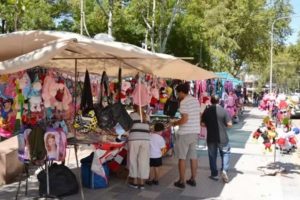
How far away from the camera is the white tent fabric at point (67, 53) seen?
5.79 metres

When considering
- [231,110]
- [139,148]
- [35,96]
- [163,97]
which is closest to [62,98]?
[35,96]

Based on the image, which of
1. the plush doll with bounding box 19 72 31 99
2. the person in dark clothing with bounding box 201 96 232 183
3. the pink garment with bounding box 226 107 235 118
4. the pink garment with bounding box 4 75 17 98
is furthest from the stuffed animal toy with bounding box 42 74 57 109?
the pink garment with bounding box 226 107 235 118

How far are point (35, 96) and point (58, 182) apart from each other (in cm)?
158

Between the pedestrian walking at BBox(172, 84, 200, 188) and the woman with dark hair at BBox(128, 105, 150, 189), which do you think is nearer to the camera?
the woman with dark hair at BBox(128, 105, 150, 189)

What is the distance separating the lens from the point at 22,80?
662 centimetres

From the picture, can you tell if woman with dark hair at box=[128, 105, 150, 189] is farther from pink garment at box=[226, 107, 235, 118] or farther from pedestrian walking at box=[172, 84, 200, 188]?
pink garment at box=[226, 107, 235, 118]

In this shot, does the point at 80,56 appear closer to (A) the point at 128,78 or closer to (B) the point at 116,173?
(B) the point at 116,173

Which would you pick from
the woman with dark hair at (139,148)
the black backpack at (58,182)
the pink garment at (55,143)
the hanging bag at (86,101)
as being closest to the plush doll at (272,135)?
the woman with dark hair at (139,148)

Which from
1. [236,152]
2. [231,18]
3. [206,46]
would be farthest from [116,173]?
[206,46]

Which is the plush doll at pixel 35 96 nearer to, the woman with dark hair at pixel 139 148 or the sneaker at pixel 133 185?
the woman with dark hair at pixel 139 148

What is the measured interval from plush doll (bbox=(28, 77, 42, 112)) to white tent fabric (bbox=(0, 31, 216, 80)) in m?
0.35

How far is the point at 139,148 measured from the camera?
320 inches

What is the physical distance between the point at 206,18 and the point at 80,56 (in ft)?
89.6

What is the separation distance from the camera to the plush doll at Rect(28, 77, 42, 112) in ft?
22.2
